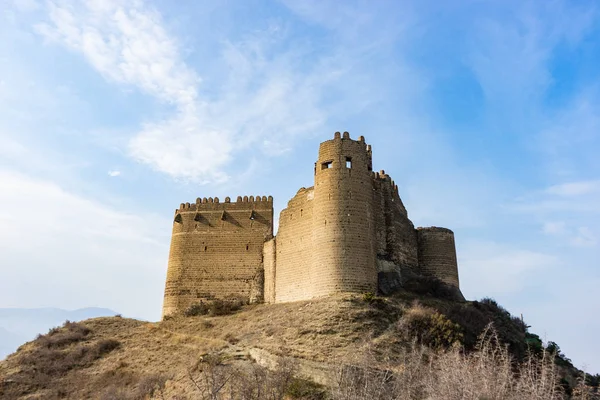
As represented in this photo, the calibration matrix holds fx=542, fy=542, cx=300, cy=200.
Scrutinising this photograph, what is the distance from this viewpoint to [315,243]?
26984mm

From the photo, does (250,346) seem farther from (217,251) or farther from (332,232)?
(217,251)

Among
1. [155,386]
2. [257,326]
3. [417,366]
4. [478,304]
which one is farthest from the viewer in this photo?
[478,304]

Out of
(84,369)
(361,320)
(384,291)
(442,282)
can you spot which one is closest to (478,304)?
(442,282)

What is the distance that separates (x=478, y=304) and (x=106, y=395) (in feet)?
65.3

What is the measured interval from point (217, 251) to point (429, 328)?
52.0 feet

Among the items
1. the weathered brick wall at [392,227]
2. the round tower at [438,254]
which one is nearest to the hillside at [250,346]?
the round tower at [438,254]

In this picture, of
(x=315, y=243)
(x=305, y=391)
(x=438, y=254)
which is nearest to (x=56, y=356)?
(x=315, y=243)

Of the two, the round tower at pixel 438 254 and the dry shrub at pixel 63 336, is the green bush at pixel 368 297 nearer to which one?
the round tower at pixel 438 254

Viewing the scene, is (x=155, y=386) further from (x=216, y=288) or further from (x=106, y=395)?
(x=216, y=288)

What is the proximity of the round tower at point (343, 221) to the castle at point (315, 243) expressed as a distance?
48 mm

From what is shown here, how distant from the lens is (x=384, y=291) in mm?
27094

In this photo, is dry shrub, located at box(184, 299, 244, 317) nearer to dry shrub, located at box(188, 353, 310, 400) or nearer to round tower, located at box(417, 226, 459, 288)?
dry shrub, located at box(188, 353, 310, 400)

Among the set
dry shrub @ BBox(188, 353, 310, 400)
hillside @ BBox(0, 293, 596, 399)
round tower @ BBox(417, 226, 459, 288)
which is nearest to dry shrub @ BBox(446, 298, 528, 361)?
hillside @ BBox(0, 293, 596, 399)

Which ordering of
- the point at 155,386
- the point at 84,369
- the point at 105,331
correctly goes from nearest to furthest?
the point at 155,386, the point at 84,369, the point at 105,331
